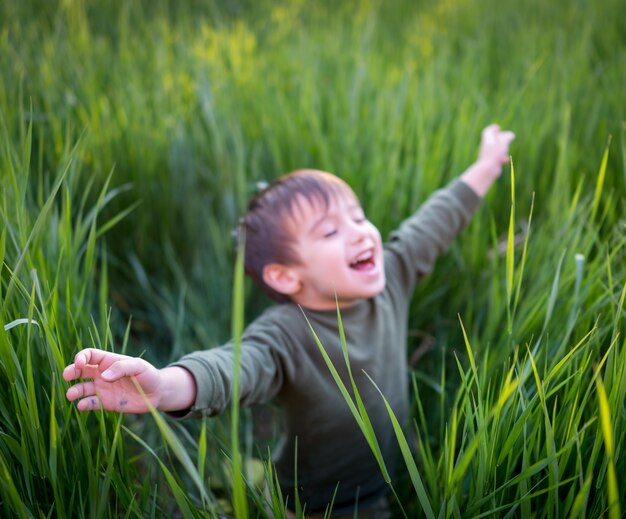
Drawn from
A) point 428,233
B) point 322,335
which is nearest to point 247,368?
point 322,335

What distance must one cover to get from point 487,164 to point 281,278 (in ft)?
1.67

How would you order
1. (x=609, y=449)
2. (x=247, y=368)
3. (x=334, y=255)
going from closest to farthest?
(x=609, y=449) < (x=247, y=368) < (x=334, y=255)

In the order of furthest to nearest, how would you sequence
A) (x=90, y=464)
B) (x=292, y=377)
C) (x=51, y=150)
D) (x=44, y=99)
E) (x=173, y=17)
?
(x=173, y=17), (x=44, y=99), (x=51, y=150), (x=292, y=377), (x=90, y=464)

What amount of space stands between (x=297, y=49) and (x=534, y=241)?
4.20 feet

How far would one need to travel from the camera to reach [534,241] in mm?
1384

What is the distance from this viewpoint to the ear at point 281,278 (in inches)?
43.8

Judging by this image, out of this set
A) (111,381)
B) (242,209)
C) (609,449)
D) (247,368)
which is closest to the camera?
(609,449)

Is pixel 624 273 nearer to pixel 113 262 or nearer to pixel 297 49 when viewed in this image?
pixel 113 262

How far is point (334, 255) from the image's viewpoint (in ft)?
3.51

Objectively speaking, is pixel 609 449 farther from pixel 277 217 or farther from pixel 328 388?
pixel 277 217

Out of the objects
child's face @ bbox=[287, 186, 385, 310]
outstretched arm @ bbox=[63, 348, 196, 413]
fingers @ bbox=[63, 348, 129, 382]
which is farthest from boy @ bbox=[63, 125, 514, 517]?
fingers @ bbox=[63, 348, 129, 382]

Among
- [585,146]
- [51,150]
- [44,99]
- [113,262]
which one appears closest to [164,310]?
[113,262]

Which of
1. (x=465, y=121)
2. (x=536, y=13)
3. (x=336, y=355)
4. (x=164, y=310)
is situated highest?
(x=536, y=13)

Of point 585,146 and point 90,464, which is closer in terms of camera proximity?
point 90,464
